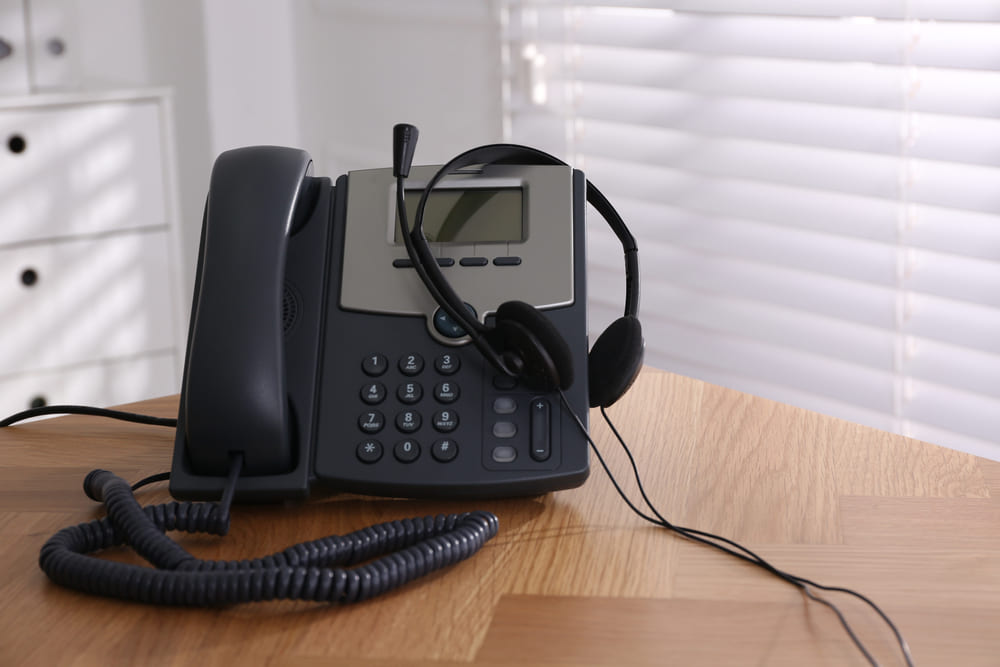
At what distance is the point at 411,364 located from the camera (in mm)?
626

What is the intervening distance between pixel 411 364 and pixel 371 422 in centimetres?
4

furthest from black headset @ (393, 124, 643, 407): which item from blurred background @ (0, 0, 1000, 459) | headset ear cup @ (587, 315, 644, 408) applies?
blurred background @ (0, 0, 1000, 459)

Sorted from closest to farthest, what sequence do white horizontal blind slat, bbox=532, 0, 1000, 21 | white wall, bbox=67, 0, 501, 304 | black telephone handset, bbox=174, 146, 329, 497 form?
black telephone handset, bbox=174, 146, 329, 497
white horizontal blind slat, bbox=532, 0, 1000, 21
white wall, bbox=67, 0, 501, 304

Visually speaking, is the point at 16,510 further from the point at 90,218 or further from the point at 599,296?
the point at 90,218

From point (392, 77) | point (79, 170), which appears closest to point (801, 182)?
point (392, 77)

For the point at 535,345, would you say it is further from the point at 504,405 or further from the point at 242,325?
the point at 242,325

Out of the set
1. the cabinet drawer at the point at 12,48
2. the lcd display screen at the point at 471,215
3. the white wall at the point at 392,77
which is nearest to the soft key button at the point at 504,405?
the lcd display screen at the point at 471,215

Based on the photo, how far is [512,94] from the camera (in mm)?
1712

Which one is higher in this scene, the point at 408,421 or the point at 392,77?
the point at 392,77

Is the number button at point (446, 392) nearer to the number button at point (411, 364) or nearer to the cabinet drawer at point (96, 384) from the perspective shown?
the number button at point (411, 364)

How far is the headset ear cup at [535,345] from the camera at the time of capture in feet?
1.96

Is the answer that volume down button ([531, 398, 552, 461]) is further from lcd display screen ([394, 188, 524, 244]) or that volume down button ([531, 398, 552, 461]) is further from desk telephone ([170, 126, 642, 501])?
lcd display screen ([394, 188, 524, 244])

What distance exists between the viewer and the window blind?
1.16 m

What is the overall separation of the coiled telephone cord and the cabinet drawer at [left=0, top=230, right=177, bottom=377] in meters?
1.33
